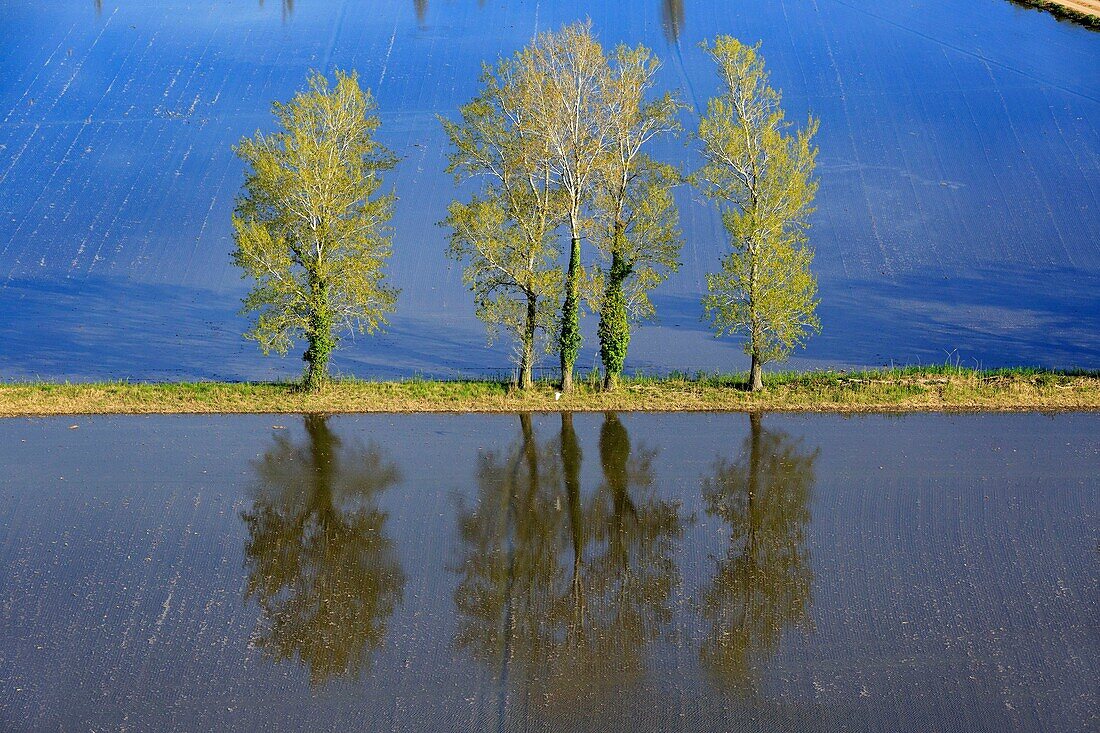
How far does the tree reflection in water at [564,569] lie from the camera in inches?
780

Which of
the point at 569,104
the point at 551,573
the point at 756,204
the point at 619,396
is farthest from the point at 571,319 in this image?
the point at 551,573

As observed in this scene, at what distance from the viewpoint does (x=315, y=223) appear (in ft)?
110

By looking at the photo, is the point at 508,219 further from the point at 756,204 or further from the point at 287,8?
the point at 287,8

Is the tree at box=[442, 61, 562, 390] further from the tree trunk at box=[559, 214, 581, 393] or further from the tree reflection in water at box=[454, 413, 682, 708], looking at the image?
the tree reflection in water at box=[454, 413, 682, 708]

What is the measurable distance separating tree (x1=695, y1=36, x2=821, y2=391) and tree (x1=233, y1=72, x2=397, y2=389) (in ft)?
29.5

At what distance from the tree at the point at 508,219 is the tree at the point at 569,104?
0.37m

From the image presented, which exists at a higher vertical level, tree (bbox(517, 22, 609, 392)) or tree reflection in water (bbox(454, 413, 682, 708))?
tree (bbox(517, 22, 609, 392))

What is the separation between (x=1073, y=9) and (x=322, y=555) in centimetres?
5128

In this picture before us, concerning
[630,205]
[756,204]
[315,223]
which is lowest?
[315,223]

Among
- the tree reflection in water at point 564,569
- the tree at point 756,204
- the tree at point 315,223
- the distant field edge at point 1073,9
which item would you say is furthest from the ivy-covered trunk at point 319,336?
the distant field edge at point 1073,9

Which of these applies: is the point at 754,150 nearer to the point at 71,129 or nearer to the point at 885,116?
the point at 885,116

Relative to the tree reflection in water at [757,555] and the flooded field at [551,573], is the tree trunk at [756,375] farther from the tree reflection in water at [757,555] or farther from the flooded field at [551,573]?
the tree reflection in water at [757,555]

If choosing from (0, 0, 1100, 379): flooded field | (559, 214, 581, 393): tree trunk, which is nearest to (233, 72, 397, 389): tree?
(0, 0, 1100, 379): flooded field

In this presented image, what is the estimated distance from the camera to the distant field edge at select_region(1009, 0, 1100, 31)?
194ft
